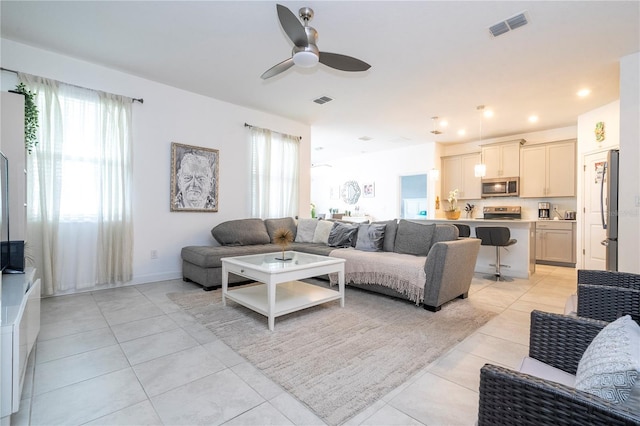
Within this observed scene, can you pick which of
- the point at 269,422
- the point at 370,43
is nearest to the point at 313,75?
the point at 370,43

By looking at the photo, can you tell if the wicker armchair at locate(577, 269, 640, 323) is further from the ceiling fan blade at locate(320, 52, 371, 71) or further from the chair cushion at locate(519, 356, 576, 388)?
the ceiling fan blade at locate(320, 52, 371, 71)

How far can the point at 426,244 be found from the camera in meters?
3.54

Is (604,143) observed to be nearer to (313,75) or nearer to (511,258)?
(511,258)

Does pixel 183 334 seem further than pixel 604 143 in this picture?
No

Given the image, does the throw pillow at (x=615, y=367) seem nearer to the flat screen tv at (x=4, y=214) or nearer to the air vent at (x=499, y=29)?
the air vent at (x=499, y=29)

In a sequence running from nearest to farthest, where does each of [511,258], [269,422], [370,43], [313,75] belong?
[269,422], [370,43], [313,75], [511,258]

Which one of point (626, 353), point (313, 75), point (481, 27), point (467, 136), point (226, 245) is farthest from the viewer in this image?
point (467, 136)

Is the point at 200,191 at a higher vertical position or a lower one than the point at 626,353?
higher

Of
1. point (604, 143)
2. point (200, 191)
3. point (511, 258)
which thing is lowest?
point (511, 258)

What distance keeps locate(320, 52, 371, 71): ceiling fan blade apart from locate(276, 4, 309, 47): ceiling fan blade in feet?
1.11

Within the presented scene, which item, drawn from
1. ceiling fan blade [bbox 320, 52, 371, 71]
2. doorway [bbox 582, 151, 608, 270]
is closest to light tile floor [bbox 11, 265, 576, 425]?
ceiling fan blade [bbox 320, 52, 371, 71]

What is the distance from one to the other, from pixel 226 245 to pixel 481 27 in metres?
4.14

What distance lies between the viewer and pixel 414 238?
3660 millimetres

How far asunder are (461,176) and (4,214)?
7894mm
